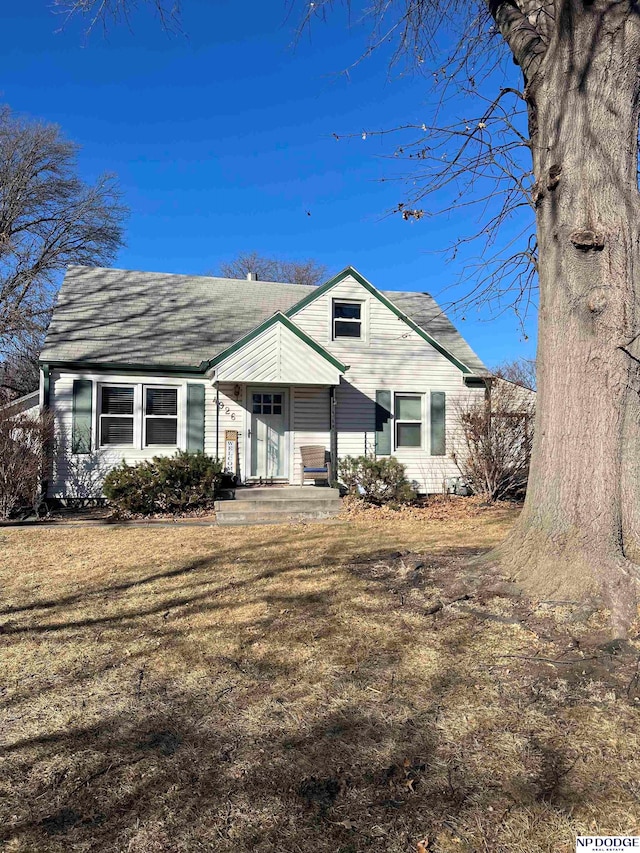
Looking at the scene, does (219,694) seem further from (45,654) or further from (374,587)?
(374,587)

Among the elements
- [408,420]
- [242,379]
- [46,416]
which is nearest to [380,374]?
[408,420]

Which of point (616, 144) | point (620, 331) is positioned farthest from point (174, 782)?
point (616, 144)

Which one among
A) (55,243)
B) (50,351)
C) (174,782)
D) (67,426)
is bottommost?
(174,782)

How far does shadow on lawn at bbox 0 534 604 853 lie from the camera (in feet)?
6.90

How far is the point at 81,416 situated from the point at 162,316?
3.78 m

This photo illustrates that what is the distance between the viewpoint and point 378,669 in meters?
3.50

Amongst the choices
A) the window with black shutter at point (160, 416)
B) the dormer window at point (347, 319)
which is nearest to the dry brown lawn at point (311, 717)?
the window with black shutter at point (160, 416)

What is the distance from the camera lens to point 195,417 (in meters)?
12.2

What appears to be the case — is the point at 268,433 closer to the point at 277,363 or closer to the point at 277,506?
the point at 277,363

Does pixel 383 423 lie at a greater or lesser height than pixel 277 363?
lesser

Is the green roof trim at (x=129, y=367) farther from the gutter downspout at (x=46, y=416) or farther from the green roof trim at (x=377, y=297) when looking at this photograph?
the green roof trim at (x=377, y=297)

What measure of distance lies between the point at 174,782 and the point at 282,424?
10.7 meters

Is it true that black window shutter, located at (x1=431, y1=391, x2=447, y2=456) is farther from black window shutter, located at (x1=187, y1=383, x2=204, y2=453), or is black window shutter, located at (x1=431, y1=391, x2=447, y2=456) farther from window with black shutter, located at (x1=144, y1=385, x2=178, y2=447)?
window with black shutter, located at (x1=144, y1=385, x2=178, y2=447)

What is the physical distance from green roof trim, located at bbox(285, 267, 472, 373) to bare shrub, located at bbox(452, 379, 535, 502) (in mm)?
1836
